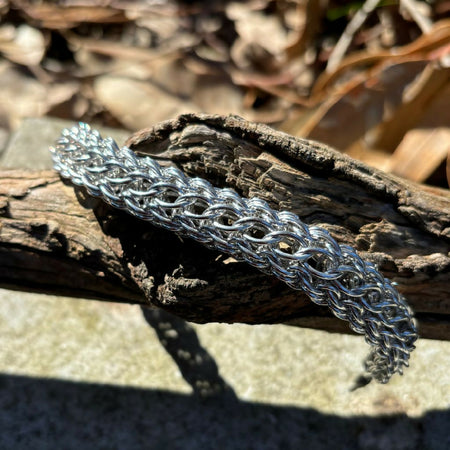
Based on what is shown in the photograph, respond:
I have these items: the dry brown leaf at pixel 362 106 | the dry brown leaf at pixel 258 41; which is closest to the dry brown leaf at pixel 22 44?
the dry brown leaf at pixel 258 41

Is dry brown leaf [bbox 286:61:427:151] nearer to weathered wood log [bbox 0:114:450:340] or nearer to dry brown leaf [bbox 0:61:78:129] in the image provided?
weathered wood log [bbox 0:114:450:340]

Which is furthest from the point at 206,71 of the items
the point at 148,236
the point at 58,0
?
the point at 148,236

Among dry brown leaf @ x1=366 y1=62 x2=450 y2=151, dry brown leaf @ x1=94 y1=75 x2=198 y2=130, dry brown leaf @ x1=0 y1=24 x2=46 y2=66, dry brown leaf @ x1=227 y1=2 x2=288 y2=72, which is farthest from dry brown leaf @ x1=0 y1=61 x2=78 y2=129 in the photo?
dry brown leaf @ x1=366 y1=62 x2=450 y2=151

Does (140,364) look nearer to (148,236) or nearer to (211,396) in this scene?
(211,396)

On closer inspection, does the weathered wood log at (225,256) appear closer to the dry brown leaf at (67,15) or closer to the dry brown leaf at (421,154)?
the dry brown leaf at (421,154)

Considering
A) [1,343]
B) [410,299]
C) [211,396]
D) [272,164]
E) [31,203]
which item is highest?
[272,164]

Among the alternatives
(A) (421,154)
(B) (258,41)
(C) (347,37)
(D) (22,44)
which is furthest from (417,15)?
(D) (22,44)

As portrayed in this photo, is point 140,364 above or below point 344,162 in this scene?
below

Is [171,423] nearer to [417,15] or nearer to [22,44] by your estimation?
[417,15]
